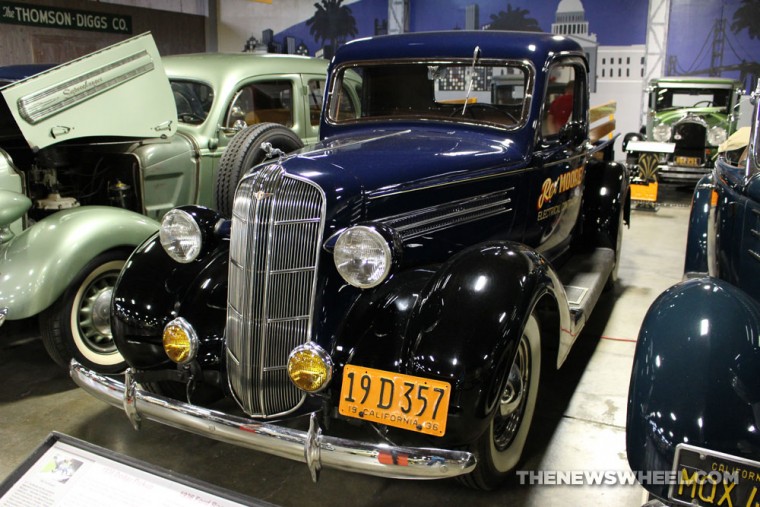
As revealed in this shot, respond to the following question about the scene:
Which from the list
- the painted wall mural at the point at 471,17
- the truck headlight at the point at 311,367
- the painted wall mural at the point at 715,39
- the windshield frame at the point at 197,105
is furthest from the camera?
the painted wall mural at the point at 471,17

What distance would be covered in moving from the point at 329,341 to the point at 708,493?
4.08ft

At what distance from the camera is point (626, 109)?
11.1 metres

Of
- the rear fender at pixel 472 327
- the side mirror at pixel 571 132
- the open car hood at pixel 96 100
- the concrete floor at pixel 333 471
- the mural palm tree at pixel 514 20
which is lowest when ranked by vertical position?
the concrete floor at pixel 333 471

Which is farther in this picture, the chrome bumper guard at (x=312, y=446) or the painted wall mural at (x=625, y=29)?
the painted wall mural at (x=625, y=29)

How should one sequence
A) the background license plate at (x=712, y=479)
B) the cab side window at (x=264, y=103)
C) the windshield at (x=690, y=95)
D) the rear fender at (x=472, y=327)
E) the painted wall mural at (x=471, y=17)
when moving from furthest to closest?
the painted wall mural at (x=471, y=17) → the windshield at (x=690, y=95) → the cab side window at (x=264, y=103) → the rear fender at (x=472, y=327) → the background license plate at (x=712, y=479)

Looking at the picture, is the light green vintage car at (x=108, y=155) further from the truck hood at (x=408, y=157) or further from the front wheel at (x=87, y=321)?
the truck hood at (x=408, y=157)

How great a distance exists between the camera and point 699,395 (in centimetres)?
171

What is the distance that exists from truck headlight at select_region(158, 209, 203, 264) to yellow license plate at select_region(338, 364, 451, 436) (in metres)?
0.94

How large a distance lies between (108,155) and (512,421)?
10.7ft

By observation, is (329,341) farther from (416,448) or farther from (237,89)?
(237,89)

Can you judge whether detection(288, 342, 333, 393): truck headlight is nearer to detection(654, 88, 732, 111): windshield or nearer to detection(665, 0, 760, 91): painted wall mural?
detection(654, 88, 732, 111): windshield

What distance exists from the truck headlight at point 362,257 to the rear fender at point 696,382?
2.79 feet

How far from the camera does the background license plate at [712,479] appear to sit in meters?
1.57

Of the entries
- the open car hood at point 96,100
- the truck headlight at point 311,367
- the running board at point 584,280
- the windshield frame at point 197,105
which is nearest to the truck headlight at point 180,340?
the truck headlight at point 311,367
